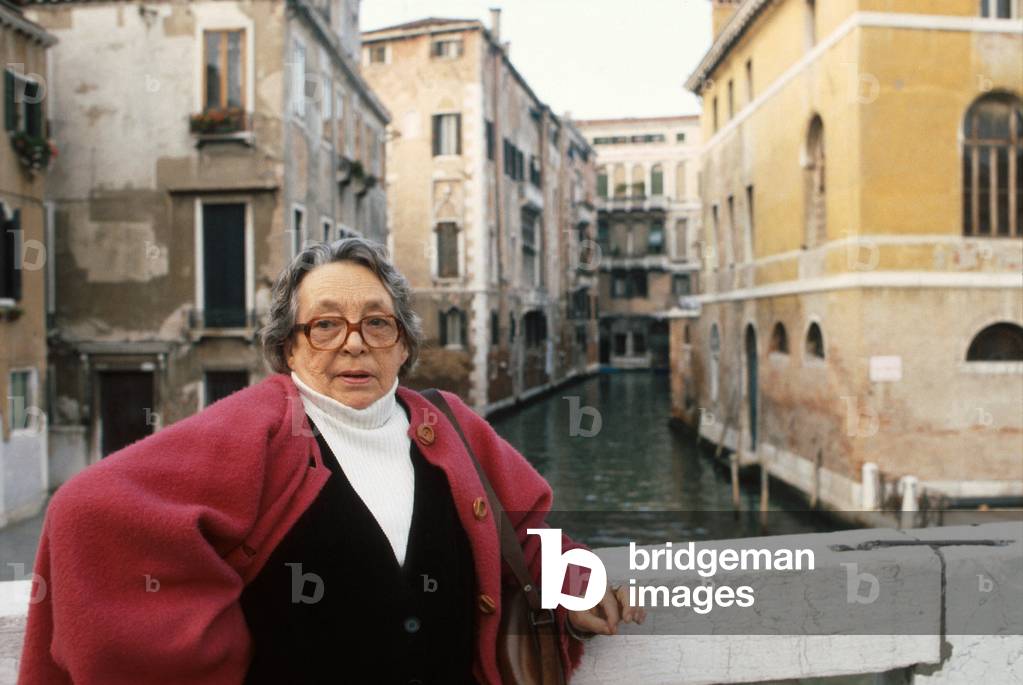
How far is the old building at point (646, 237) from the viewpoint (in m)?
48.5

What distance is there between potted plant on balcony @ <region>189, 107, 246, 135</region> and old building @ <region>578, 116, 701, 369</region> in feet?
119

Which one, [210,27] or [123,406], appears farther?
[123,406]

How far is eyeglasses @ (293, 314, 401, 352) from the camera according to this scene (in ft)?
6.08

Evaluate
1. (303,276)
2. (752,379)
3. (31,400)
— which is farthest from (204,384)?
(303,276)

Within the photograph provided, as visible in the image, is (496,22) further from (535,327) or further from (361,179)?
(361,179)

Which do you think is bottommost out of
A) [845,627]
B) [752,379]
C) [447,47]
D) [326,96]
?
[752,379]

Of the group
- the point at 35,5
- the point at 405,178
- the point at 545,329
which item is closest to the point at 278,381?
the point at 35,5

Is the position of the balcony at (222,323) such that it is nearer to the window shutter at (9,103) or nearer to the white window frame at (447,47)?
the window shutter at (9,103)

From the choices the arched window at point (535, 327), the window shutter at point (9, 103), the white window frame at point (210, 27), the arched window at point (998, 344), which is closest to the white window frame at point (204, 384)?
the white window frame at point (210, 27)

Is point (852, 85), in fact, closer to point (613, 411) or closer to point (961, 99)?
point (961, 99)

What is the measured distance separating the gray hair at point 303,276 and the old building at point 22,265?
36.2 ft

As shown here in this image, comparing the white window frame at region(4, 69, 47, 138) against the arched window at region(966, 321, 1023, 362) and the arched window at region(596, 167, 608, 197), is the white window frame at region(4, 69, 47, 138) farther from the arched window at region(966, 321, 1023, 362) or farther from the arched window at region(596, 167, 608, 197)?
the arched window at region(596, 167, 608, 197)

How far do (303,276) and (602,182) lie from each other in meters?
49.3

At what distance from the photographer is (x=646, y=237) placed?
161ft
